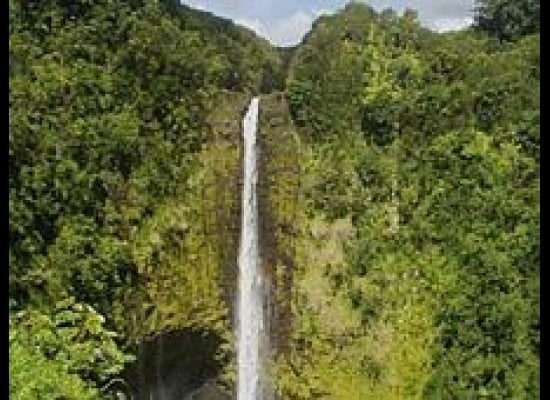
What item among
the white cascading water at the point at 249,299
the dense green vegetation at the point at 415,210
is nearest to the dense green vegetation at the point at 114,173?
the white cascading water at the point at 249,299

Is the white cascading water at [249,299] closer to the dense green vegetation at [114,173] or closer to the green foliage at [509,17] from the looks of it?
the dense green vegetation at [114,173]

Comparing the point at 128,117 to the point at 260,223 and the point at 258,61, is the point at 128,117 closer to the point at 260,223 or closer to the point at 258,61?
the point at 260,223

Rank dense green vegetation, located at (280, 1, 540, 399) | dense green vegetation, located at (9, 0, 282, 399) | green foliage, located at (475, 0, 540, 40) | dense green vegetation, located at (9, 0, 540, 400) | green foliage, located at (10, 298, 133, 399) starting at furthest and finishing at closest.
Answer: green foliage, located at (475, 0, 540, 40), dense green vegetation, located at (280, 1, 540, 399), dense green vegetation, located at (9, 0, 540, 400), dense green vegetation, located at (9, 0, 282, 399), green foliage, located at (10, 298, 133, 399)

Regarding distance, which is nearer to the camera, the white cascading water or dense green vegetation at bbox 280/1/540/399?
dense green vegetation at bbox 280/1/540/399

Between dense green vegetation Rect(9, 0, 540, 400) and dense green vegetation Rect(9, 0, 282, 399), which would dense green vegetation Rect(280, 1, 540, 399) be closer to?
dense green vegetation Rect(9, 0, 540, 400)

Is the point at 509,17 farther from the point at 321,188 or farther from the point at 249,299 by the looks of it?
the point at 249,299

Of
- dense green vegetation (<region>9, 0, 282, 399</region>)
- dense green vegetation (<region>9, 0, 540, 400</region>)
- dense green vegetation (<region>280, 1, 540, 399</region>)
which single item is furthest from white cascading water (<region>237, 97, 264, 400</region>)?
dense green vegetation (<region>280, 1, 540, 399</region>)

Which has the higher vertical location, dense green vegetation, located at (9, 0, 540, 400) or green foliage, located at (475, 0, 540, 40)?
green foliage, located at (475, 0, 540, 40)
